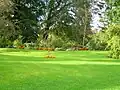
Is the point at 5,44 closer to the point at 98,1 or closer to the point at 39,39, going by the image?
the point at 39,39

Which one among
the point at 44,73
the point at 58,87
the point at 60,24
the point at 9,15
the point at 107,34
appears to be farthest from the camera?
the point at 60,24

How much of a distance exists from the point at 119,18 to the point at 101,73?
70.4 ft

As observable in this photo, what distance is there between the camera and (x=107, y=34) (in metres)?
31.9

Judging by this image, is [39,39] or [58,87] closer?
[58,87]

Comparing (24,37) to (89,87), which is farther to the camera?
(24,37)

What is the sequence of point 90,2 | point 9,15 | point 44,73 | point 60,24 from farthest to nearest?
point 90,2 → point 60,24 → point 9,15 → point 44,73

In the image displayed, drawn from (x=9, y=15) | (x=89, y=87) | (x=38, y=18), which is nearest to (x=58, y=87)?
(x=89, y=87)

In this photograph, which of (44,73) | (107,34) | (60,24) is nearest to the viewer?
(44,73)

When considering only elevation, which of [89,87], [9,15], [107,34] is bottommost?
[89,87]

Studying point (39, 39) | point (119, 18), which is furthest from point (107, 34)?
point (39, 39)

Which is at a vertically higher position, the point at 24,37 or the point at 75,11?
the point at 75,11

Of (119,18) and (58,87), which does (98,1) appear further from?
(58,87)

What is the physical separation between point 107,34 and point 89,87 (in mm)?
20738

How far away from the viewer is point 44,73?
15672 mm
